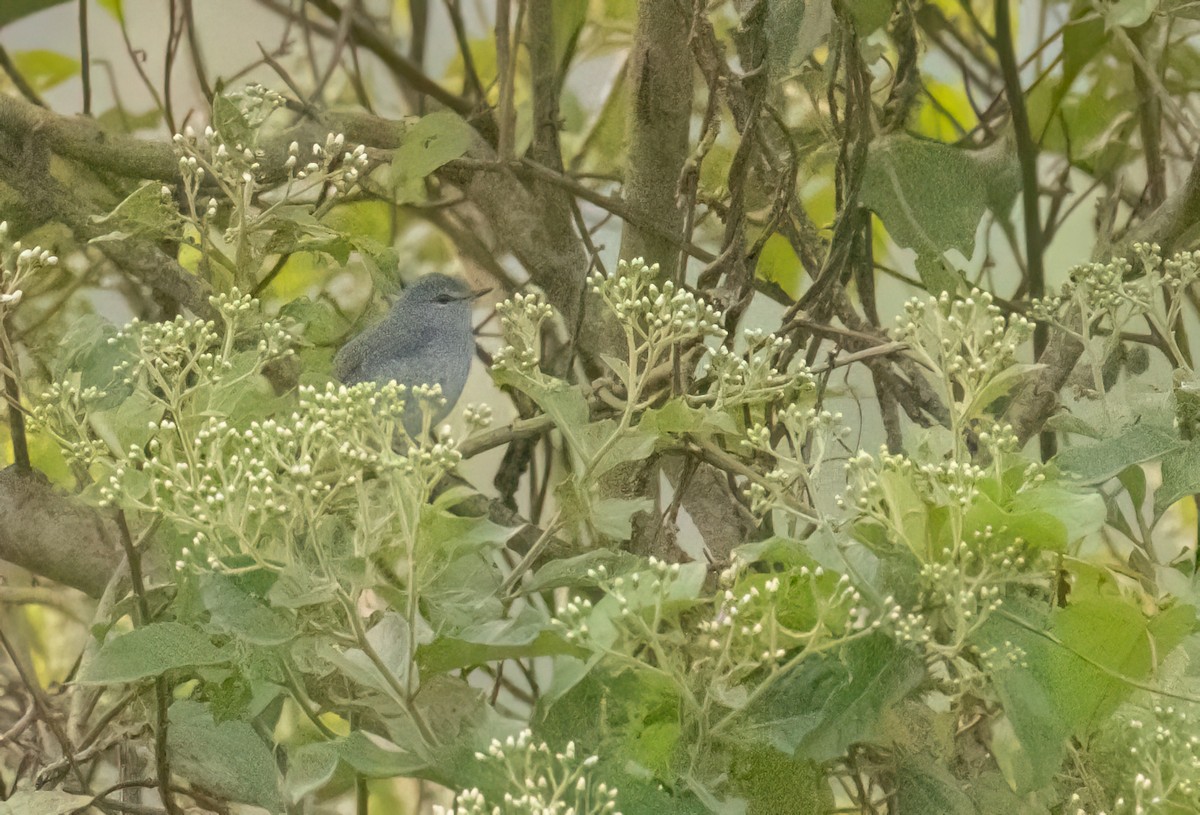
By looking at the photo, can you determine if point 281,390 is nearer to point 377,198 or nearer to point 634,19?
point 377,198

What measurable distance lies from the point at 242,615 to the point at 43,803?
0.16m

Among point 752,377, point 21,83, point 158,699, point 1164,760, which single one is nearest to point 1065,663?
point 1164,760

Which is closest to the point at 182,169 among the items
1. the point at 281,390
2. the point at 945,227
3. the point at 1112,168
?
the point at 281,390

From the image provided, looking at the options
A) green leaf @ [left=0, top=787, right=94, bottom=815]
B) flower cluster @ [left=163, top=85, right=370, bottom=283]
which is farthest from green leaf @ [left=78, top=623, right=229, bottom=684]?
flower cluster @ [left=163, top=85, right=370, bottom=283]

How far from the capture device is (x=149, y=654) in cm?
43

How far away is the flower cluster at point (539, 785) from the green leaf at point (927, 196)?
0.35m

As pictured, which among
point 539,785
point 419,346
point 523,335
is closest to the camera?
point 539,785

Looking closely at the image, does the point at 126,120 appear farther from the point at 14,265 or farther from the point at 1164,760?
the point at 1164,760

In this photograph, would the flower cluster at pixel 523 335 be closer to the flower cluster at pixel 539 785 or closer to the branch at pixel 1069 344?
the flower cluster at pixel 539 785

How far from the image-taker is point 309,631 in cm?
44

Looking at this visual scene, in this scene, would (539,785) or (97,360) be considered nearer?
(539,785)

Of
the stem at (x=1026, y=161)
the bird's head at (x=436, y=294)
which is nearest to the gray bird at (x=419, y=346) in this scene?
the bird's head at (x=436, y=294)

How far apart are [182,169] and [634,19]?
0.28 metres

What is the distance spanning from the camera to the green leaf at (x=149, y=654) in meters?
0.43
